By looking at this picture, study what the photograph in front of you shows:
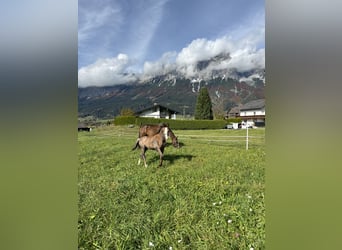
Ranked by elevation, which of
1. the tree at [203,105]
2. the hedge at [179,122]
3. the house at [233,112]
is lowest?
the hedge at [179,122]

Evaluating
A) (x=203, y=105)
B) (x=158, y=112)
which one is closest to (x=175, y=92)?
(x=203, y=105)

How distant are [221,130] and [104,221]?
5.19 ft

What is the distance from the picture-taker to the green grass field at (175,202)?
178 centimetres

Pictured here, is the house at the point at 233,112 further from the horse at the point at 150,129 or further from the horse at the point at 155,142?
the horse at the point at 155,142

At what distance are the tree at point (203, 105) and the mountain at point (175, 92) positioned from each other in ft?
0.16

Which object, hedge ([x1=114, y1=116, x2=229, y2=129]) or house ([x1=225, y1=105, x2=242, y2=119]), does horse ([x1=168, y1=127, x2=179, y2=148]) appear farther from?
house ([x1=225, y1=105, x2=242, y2=119])

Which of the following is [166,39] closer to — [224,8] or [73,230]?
[224,8]

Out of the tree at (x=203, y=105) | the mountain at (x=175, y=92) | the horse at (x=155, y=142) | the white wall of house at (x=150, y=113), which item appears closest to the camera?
the mountain at (x=175, y=92)

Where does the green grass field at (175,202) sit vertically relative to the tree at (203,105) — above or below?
below

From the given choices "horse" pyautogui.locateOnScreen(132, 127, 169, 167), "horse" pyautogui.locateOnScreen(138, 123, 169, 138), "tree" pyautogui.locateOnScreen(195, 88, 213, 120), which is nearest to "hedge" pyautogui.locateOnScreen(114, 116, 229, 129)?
"horse" pyautogui.locateOnScreen(138, 123, 169, 138)

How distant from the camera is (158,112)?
324 cm

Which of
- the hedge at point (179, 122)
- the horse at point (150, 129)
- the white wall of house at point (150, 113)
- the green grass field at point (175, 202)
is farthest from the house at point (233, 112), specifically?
the horse at point (150, 129)

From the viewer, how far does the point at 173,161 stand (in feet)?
14.9
